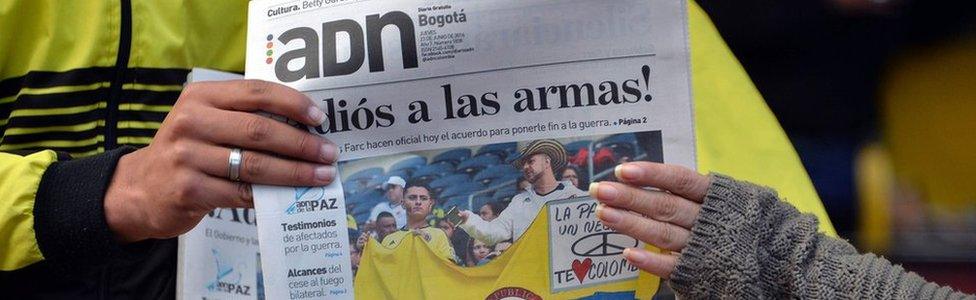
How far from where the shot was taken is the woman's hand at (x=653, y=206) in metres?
1.27

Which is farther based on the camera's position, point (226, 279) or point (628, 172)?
point (226, 279)

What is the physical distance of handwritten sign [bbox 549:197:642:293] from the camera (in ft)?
4.38

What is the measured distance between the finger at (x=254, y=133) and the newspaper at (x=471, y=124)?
0.05 m

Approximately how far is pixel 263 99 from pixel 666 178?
1.40ft

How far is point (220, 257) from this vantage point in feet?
4.89

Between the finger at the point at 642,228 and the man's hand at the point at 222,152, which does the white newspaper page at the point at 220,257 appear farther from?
the finger at the point at 642,228

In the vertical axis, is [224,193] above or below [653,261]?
above

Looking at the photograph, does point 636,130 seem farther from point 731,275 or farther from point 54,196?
point 54,196

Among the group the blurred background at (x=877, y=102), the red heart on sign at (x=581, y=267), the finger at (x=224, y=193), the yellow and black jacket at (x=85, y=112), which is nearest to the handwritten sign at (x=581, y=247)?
the red heart on sign at (x=581, y=267)

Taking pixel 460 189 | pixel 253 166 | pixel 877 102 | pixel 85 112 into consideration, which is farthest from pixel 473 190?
pixel 877 102

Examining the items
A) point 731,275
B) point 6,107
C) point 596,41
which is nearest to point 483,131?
point 596,41

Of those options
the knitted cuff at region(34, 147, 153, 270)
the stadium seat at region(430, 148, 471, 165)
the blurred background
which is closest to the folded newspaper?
the stadium seat at region(430, 148, 471, 165)

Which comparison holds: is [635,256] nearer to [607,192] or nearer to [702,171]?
[607,192]

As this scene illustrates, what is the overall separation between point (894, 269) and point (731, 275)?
23cm
